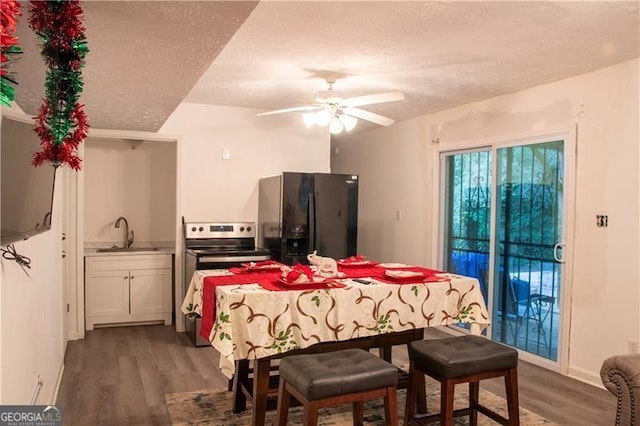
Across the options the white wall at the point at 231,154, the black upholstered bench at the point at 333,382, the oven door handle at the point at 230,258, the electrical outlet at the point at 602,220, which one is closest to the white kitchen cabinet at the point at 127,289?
the white wall at the point at 231,154

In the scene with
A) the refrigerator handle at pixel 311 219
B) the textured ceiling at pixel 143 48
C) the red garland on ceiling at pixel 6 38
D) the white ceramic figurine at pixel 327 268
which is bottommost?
the white ceramic figurine at pixel 327 268

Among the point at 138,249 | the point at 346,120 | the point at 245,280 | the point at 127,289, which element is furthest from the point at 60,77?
the point at 138,249

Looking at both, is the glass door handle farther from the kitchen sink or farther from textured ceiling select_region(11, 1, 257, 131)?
the kitchen sink

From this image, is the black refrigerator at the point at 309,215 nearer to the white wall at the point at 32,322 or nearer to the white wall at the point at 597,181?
the white wall at the point at 597,181

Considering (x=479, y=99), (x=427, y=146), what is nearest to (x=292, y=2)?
(x=479, y=99)

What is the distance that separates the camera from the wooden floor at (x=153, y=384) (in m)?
3.12

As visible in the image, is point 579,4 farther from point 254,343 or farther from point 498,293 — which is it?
point 498,293

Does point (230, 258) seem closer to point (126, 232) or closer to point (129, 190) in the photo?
point (126, 232)

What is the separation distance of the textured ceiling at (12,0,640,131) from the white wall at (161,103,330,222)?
745 mm

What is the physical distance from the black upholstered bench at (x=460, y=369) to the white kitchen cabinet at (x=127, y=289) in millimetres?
3317

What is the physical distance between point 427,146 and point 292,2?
10.6 ft

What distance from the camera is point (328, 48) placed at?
10.5ft

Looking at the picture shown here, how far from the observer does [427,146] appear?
5.43 m

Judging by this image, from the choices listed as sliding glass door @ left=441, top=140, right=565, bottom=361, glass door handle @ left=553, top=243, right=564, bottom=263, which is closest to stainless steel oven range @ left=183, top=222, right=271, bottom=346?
sliding glass door @ left=441, top=140, right=565, bottom=361
